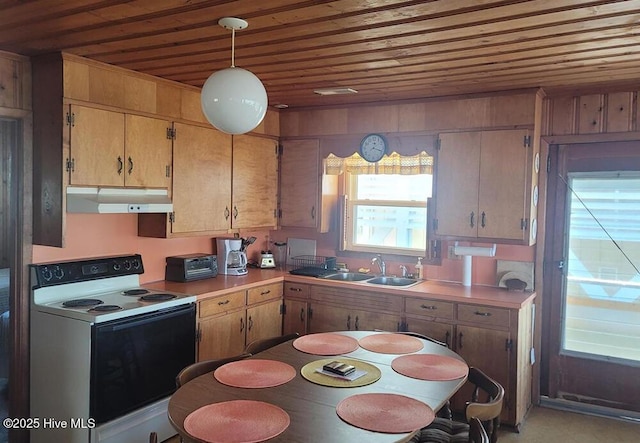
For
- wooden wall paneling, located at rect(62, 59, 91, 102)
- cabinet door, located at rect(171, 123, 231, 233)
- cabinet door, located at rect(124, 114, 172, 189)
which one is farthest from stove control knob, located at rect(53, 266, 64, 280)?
wooden wall paneling, located at rect(62, 59, 91, 102)

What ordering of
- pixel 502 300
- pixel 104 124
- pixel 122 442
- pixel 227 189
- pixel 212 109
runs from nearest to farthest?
pixel 212 109, pixel 122 442, pixel 104 124, pixel 502 300, pixel 227 189

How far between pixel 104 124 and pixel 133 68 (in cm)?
41

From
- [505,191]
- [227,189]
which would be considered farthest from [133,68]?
[505,191]

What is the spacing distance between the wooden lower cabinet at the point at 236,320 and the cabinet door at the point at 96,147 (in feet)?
3.51

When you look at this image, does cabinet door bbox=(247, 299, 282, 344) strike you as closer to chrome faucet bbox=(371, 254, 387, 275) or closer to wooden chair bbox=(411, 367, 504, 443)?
chrome faucet bbox=(371, 254, 387, 275)

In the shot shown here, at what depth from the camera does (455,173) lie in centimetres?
400

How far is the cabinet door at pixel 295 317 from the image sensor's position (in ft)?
14.3

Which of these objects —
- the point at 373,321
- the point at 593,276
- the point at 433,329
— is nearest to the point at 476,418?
the point at 433,329

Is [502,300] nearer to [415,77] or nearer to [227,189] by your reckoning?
[415,77]

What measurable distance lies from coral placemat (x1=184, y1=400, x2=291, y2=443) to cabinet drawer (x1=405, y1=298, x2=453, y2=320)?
2.01 meters

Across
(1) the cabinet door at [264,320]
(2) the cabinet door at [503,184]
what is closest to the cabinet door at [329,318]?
(1) the cabinet door at [264,320]

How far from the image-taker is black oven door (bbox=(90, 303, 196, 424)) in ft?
9.54

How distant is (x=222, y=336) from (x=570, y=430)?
2510mm

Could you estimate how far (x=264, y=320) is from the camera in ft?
13.9
